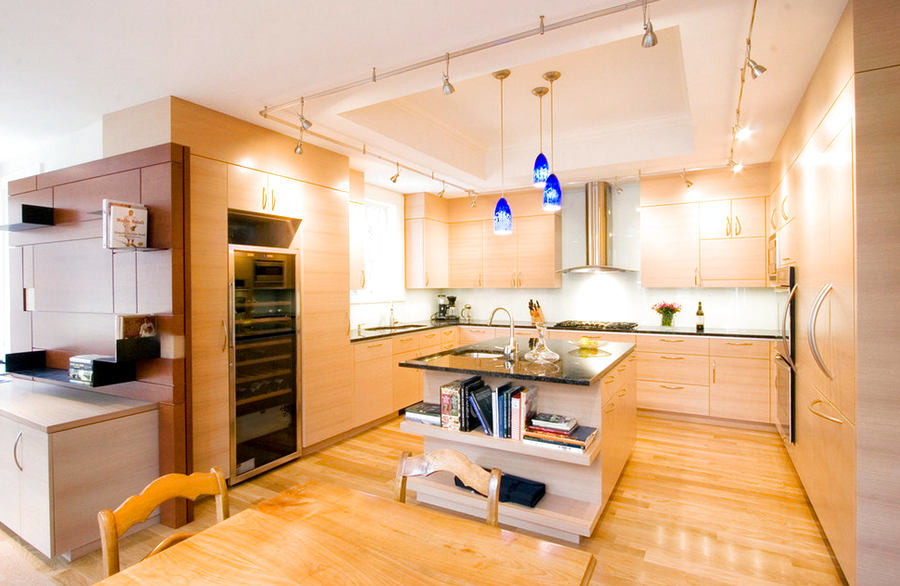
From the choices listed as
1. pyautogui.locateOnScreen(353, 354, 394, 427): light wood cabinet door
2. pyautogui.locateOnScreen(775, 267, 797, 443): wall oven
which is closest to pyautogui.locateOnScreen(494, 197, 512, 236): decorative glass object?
pyautogui.locateOnScreen(775, 267, 797, 443): wall oven

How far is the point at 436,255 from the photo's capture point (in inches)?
241

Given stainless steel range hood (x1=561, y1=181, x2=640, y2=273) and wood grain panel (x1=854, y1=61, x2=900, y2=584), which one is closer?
wood grain panel (x1=854, y1=61, x2=900, y2=584)

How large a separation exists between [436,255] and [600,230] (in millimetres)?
2067

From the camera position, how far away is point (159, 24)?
214 centimetres

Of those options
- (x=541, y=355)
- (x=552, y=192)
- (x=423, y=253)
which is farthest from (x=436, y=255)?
(x=541, y=355)

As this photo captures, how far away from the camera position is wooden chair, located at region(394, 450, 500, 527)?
4.78ft

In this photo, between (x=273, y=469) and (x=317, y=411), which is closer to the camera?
(x=273, y=469)

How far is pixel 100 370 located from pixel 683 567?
3.40 m

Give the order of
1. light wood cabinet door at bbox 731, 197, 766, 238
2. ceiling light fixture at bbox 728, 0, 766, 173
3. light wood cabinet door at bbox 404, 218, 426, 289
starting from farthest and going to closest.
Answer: light wood cabinet door at bbox 404, 218, 426, 289 → light wood cabinet door at bbox 731, 197, 766, 238 → ceiling light fixture at bbox 728, 0, 766, 173

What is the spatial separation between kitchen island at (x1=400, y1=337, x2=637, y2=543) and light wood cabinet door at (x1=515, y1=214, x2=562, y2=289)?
2.63 m

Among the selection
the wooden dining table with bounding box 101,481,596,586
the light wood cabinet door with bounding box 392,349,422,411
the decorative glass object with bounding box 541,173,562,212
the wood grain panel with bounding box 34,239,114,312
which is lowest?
the light wood cabinet door with bounding box 392,349,422,411

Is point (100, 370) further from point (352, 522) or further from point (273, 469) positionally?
point (352, 522)

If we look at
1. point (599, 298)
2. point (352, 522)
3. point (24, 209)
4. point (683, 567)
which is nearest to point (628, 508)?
point (683, 567)

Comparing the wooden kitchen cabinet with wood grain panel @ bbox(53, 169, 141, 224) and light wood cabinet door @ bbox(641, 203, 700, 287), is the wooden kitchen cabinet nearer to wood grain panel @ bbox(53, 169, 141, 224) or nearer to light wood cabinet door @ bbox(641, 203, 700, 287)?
light wood cabinet door @ bbox(641, 203, 700, 287)
